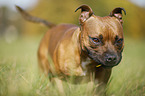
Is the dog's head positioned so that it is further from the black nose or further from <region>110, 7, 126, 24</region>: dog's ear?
<region>110, 7, 126, 24</region>: dog's ear

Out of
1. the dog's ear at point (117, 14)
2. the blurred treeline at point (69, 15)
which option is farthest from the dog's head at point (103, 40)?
the blurred treeline at point (69, 15)

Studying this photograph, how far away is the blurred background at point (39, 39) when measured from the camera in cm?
282

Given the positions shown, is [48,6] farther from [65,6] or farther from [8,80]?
[8,80]

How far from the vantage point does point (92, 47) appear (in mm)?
3205

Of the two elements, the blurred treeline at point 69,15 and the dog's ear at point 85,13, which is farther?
the blurred treeline at point 69,15

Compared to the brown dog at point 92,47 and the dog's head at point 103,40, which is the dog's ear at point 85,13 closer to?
the brown dog at point 92,47

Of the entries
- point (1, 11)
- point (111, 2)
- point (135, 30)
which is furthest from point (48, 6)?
point (1, 11)

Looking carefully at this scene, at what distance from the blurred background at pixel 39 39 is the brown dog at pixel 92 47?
0.55 metres

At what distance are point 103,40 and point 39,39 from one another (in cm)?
1834

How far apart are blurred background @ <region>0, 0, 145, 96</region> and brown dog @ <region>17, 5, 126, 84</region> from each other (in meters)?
0.55

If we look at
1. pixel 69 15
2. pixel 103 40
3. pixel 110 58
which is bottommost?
pixel 110 58

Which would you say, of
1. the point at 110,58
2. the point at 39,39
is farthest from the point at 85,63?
the point at 39,39

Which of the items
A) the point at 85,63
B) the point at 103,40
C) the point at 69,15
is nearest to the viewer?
the point at 103,40

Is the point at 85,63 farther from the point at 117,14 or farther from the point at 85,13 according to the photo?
the point at 117,14
